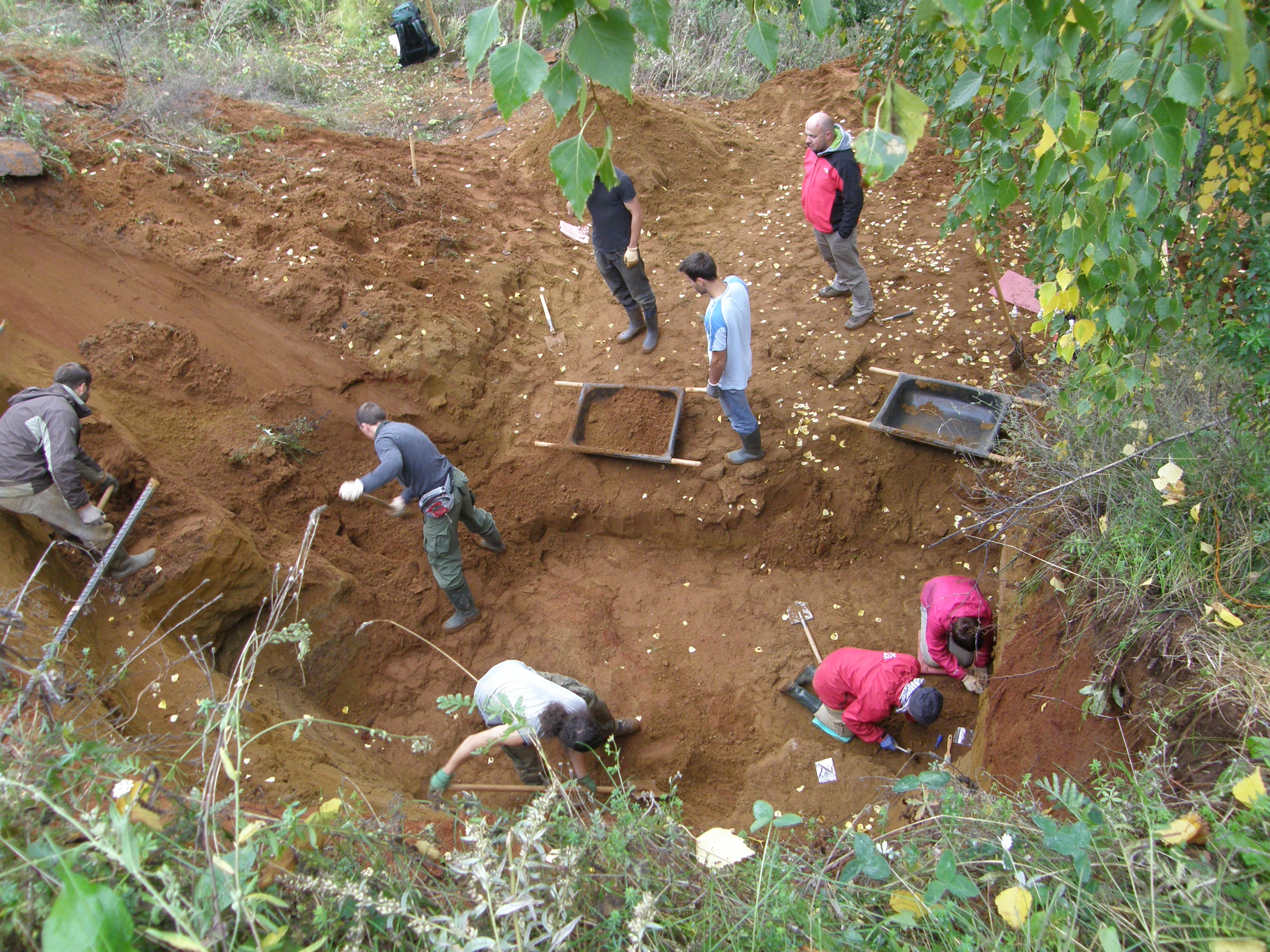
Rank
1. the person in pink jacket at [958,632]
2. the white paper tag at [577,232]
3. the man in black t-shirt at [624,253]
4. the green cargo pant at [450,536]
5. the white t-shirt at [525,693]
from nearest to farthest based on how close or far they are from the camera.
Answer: the white t-shirt at [525,693] < the person in pink jacket at [958,632] < the green cargo pant at [450,536] < the man in black t-shirt at [624,253] < the white paper tag at [577,232]

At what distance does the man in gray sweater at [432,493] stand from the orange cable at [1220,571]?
4092 millimetres

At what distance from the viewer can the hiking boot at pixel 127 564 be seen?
13.7 ft

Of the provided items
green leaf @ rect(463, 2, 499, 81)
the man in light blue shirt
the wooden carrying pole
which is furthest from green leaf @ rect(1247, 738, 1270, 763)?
the man in light blue shirt

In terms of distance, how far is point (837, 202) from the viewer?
5750 mm

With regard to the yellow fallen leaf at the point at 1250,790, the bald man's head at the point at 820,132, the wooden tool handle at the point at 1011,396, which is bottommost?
the wooden tool handle at the point at 1011,396

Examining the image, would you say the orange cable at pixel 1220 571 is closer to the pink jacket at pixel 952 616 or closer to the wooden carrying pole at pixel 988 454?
the pink jacket at pixel 952 616

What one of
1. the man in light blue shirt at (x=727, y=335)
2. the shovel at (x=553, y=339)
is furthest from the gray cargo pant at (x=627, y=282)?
the man in light blue shirt at (x=727, y=335)

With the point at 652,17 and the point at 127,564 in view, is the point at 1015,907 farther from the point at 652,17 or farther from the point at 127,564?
the point at 127,564

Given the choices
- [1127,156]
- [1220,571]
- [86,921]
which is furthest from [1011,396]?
[86,921]

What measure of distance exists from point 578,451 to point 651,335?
4.88 ft

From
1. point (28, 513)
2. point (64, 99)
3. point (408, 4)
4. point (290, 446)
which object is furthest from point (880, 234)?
point (408, 4)

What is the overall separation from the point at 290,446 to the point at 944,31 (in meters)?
4.93

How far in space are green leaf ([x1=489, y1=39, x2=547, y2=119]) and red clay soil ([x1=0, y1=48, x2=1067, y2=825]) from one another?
10.2 ft

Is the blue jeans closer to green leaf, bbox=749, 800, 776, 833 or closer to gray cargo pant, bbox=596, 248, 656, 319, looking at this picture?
gray cargo pant, bbox=596, 248, 656, 319
